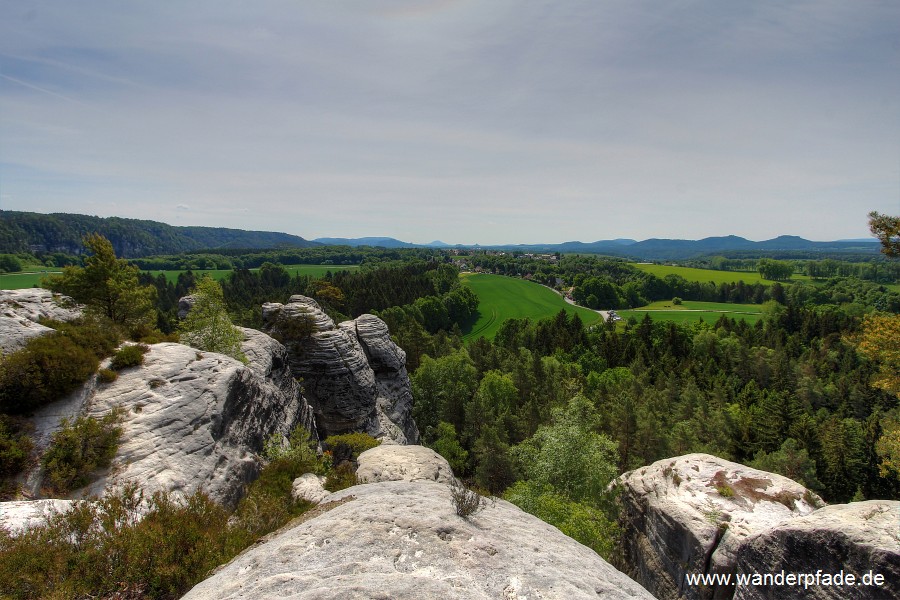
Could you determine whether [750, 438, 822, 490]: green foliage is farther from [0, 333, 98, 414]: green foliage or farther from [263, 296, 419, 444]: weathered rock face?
[0, 333, 98, 414]: green foliage

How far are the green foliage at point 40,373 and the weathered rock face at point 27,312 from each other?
0.82 meters

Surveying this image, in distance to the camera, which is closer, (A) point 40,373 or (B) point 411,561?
(B) point 411,561

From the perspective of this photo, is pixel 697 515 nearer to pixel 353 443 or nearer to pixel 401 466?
pixel 401 466

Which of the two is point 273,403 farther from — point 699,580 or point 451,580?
point 699,580

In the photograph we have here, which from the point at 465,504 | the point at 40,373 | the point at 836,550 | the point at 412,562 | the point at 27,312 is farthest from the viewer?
the point at 27,312

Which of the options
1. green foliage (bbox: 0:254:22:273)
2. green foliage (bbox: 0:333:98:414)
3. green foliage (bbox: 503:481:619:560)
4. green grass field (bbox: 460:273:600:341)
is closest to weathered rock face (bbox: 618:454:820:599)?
green foliage (bbox: 503:481:619:560)

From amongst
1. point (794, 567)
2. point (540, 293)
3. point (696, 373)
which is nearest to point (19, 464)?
point (794, 567)

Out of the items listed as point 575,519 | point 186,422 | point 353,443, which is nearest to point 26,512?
point 186,422

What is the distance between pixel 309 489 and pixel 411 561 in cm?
848

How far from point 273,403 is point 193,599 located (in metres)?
15.4

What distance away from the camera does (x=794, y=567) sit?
11.0 metres

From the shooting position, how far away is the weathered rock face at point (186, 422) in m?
13.1

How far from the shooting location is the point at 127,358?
1616cm

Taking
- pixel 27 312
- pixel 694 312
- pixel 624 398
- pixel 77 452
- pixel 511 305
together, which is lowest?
pixel 694 312
